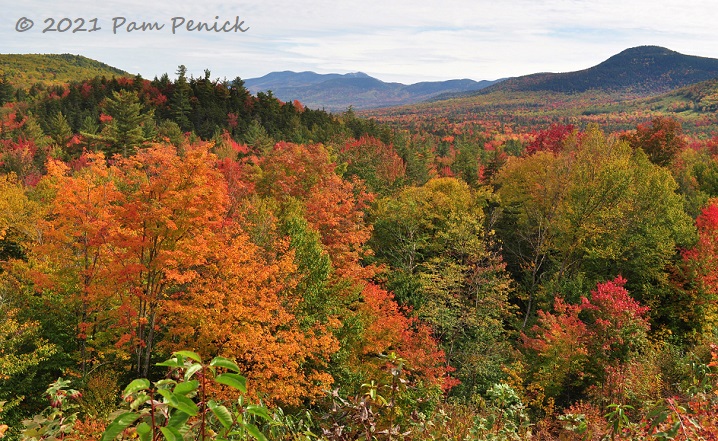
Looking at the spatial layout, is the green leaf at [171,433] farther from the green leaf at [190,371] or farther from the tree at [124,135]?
the tree at [124,135]

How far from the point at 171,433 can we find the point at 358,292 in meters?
23.1

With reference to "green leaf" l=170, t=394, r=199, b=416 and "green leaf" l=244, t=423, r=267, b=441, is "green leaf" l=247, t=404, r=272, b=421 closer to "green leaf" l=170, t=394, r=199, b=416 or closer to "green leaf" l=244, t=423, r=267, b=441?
"green leaf" l=244, t=423, r=267, b=441

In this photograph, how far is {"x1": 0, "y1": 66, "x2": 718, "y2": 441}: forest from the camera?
14109 mm

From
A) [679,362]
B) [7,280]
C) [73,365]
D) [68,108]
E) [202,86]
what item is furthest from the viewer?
[202,86]

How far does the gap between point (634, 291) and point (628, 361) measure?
14416mm

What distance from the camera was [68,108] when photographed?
76.1 m

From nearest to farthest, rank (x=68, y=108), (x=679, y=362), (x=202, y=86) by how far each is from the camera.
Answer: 1. (x=679, y=362)
2. (x=68, y=108)
3. (x=202, y=86)

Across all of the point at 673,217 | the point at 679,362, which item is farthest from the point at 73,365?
the point at 673,217

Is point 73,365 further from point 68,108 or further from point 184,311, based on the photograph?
point 68,108

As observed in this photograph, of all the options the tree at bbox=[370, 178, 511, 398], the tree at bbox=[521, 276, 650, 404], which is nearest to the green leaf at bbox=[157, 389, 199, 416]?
the tree at bbox=[521, 276, 650, 404]

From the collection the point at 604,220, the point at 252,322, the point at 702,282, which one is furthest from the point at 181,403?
the point at 604,220

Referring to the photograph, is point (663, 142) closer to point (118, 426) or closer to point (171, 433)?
point (171, 433)

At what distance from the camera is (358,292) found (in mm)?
24578

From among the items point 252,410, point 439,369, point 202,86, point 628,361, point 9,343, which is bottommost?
point 439,369
